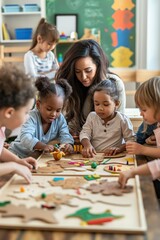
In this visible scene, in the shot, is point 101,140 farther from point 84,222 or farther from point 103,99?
point 84,222

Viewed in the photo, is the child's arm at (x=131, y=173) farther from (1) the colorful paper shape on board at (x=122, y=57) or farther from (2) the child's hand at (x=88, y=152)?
(1) the colorful paper shape on board at (x=122, y=57)

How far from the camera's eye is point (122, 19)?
4.25 metres

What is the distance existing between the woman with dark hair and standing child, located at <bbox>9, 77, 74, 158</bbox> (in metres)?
0.25

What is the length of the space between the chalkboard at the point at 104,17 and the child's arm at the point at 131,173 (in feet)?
10.9

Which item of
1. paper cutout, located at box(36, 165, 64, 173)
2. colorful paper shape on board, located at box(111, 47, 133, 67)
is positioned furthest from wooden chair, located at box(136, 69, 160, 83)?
paper cutout, located at box(36, 165, 64, 173)

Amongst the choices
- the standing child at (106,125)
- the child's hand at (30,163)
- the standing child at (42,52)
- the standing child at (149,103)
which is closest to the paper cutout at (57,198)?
the child's hand at (30,163)

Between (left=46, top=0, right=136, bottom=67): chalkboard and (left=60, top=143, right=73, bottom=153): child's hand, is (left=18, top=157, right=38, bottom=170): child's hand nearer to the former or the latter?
(left=60, top=143, right=73, bottom=153): child's hand

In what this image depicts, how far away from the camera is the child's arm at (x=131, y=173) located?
108 cm

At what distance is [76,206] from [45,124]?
2.69ft

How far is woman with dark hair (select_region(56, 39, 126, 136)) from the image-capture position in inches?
78.4

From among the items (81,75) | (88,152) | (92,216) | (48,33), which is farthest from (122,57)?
(92,216)

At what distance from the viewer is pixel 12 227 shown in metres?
0.83

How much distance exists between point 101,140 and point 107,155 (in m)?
0.21

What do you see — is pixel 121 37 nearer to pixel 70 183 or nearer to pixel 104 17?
pixel 104 17
